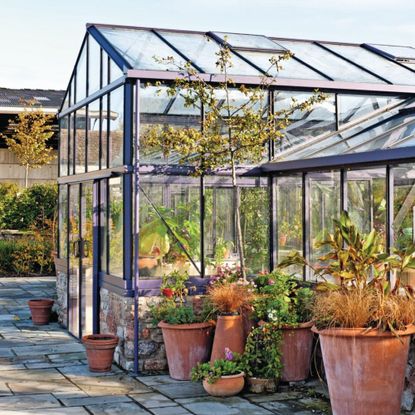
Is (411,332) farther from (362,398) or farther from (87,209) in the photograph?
(87,209)

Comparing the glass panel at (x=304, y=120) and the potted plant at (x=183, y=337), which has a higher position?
the glass panel at (x=304, y=120)

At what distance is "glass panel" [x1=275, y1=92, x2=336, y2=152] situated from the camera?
10.1m

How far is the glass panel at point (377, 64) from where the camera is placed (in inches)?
424

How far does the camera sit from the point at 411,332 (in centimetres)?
684

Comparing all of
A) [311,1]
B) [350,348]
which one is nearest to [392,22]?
[311,1]

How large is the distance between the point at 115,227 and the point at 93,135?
1.49 m

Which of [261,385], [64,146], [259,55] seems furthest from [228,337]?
[64,146]

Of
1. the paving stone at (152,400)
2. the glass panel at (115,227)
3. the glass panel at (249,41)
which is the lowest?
the paving stone at (152,400)

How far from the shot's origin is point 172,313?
8961 millimetres

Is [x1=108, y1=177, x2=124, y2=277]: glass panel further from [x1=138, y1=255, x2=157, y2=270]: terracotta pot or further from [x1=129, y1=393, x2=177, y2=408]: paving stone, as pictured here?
[x1=129, y1=393, x2=177, y2=408]: paving stone

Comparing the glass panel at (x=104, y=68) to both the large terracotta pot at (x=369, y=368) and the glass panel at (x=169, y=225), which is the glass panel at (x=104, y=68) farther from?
the large terracotta pot at (x=369, y=368)

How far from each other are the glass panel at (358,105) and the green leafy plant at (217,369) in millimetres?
3500

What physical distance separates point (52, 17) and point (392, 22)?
4.01 m

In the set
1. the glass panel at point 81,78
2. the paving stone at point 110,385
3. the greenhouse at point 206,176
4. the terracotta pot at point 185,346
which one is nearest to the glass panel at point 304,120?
the greenhouse at point 206,176
